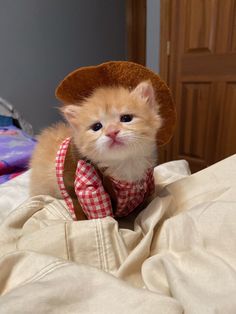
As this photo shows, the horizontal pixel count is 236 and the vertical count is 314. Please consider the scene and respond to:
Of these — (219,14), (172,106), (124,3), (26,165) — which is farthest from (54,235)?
(124,3)

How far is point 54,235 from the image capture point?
48cm

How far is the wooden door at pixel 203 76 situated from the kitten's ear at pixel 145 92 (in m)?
1.12

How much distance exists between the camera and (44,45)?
2016 mm

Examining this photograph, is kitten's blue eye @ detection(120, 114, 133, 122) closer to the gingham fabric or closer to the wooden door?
the gingham fabric

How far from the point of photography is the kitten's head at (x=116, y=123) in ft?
1.74

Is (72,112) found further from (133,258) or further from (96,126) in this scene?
(133,258)

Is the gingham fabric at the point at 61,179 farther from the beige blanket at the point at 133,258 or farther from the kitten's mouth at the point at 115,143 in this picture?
the kitten's mouth at the point at 115,143

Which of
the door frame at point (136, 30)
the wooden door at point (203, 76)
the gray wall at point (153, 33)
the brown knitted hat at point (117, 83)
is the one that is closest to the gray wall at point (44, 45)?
the door frame at point (136, 30)

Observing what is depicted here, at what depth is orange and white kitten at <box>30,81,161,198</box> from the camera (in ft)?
1.75

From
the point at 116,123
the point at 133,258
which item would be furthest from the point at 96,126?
the point at 133,258

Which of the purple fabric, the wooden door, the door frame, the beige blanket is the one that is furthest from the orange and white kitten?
the door frame

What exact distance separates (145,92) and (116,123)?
103 millimetres

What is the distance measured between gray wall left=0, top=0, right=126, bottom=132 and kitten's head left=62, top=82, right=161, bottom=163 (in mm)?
1217

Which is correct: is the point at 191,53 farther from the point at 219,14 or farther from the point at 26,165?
the point at 26,165
